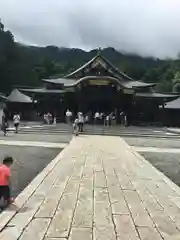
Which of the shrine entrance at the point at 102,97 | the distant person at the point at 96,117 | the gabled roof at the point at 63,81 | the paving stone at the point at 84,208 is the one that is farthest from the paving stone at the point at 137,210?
the gabled roof at the point at 63,81

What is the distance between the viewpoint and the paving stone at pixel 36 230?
4770mm

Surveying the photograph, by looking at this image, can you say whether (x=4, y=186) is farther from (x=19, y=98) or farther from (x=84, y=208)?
(x=19, y=98)

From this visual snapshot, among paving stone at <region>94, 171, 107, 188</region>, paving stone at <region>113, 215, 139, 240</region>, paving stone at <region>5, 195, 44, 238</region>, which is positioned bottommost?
paving stone at <region>94, 171, 107, 188</region>

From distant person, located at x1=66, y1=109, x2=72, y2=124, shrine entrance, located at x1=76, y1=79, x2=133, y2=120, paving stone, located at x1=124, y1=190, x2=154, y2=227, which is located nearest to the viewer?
paving stone, located at x1=124, y1=190, x2=154, y2=227

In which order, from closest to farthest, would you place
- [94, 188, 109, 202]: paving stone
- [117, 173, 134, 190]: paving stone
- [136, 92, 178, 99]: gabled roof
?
[94, 188, 109, 202]: paving stone < [117, 173, 134, 190]: paving stone < [136, 92, 178, 99]: gabled roof

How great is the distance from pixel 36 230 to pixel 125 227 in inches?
47.1

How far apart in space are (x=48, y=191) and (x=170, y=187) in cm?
278

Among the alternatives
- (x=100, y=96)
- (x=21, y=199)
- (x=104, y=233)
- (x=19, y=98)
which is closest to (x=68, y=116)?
(x=100, y=96)

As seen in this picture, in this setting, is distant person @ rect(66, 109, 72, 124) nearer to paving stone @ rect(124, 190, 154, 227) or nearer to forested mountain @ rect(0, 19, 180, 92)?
forested mountain @ rect(0, 19, 180, 92)

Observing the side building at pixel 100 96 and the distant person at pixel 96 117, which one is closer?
the distant person at pixel 96 117

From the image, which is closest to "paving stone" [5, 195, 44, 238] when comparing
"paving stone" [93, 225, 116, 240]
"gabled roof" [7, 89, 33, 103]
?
"paving stone" [93, 225, 116, 240]

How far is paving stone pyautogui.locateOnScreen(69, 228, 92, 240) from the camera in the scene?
4.77 m

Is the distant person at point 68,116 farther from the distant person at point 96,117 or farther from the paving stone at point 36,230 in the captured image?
the paving stone at point 36,230

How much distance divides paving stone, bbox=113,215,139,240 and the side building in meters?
33.0
